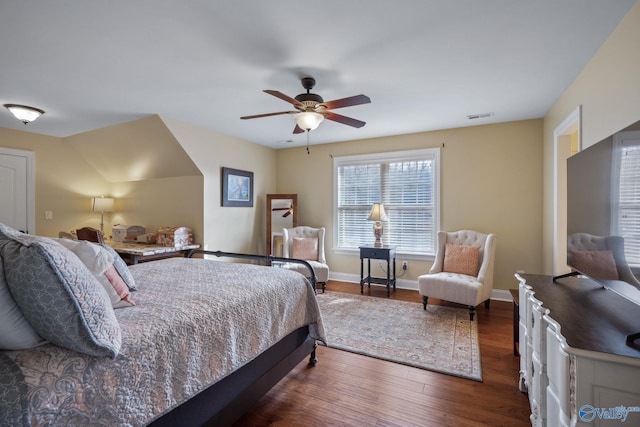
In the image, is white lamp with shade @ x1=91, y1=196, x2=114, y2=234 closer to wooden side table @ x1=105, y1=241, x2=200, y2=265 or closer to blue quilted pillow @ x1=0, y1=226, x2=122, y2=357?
wooden side table @ x1=105, y1=241, x2=200, y2=265

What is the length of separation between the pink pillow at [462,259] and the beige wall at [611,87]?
5.70ft

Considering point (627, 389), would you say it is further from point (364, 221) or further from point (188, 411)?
point (364, 221)

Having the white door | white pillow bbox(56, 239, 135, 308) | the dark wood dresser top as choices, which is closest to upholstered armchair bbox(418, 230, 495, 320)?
the dark wood dresser top

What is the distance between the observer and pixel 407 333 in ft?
9.57

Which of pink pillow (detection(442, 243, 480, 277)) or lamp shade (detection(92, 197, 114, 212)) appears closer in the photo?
pink pillow (detection(442, 243, 480, 277))

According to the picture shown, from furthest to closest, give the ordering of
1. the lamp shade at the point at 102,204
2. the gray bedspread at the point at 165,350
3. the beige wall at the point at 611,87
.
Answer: the lamp shade at the point at 102,204 → the beige wall at the point at 611,87 → the gray bedspread at the point at 165,350

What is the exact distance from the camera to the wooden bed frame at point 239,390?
1.28 metres

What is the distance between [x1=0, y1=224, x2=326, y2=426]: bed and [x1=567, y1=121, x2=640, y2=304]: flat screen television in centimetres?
177

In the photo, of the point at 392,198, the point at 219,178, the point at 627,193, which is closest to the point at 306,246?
the point at 392,198

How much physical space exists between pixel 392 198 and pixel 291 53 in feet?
10.0

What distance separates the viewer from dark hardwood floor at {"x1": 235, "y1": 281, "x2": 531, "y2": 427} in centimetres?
175

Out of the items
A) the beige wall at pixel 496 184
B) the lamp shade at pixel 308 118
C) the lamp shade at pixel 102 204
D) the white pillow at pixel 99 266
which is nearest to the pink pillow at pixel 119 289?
the white pillow at pixel 99 266

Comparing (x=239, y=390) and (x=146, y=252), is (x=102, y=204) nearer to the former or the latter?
(x=146, y=252)

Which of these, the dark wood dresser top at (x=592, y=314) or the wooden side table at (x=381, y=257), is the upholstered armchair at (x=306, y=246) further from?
the dark wood dresser top at (x=592, y=314)
